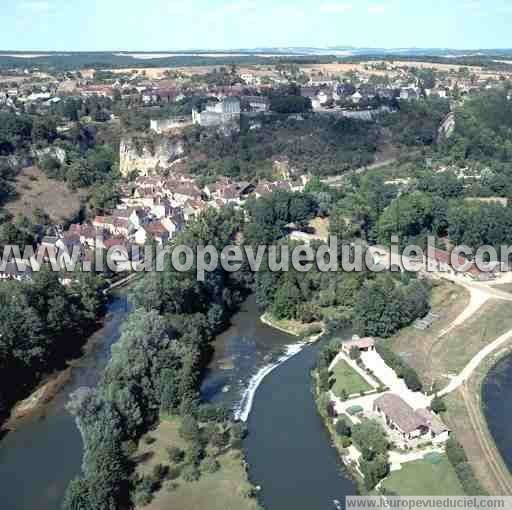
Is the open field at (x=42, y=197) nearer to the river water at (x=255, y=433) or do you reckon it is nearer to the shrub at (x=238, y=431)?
the river water at (x=255, y=433)

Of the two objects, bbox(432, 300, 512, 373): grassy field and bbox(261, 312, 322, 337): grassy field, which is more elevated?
bbox(432, 300, 512, 373): grassy field

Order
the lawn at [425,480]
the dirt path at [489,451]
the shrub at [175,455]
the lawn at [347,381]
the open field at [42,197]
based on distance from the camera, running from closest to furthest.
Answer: the lawn at [425,480] → the dirt path at [489,451] → the shrub at [175,455] → the lawn at [347,381] → the open field at [42,197]

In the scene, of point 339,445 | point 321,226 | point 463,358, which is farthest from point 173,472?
point 321,226

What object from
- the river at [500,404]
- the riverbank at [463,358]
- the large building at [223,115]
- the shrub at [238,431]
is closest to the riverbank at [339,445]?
the shrub at [238,431]

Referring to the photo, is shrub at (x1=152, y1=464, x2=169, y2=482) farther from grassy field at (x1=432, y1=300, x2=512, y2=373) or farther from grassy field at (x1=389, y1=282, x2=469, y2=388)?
grassy field at (x1=432, y1=300, x2=512, y2=373)

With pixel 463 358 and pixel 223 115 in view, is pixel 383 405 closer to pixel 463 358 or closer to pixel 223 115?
pixel 463 358

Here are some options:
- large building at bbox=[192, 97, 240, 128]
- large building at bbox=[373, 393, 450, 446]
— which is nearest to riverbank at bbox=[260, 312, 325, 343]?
large building at bbox=[373, 393, 450, 446]
